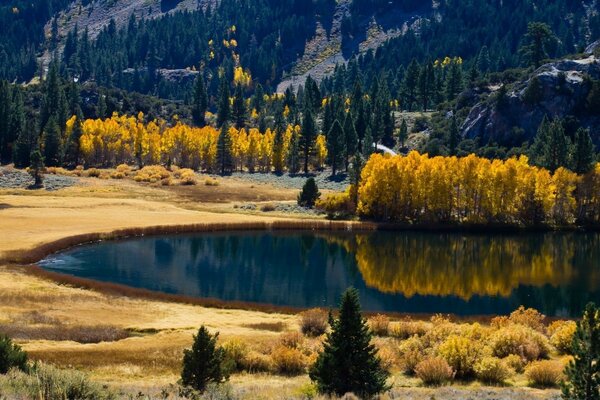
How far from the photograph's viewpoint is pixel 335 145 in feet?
516

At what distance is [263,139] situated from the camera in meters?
176

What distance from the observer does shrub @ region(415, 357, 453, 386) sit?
30.6 m

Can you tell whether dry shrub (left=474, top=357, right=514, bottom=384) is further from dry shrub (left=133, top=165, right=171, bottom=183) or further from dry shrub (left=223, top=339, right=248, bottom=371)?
dry shrub (left=133, top=165, right=171, bottom=183)

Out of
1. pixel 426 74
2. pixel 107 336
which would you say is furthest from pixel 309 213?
pixel 426 74

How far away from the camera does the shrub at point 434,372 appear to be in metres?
30.6

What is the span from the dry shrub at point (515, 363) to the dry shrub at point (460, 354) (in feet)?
6.20

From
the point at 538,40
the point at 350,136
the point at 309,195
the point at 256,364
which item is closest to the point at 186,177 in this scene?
the point at 350,136

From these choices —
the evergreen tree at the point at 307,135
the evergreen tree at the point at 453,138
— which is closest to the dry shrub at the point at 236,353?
the evergreen tree at the point at 453,138

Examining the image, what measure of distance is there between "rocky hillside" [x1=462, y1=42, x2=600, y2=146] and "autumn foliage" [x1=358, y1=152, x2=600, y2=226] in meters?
36.7

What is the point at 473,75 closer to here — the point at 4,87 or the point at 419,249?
the point at 419,249

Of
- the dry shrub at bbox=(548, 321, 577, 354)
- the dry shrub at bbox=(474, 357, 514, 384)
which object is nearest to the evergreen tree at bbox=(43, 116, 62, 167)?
the dry shrub at bbox=(548, 321, 577, 354)

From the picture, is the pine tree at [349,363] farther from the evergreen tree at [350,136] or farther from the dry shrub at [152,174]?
the evergreen tree at [350,136]

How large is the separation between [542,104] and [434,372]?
130778 millimetres

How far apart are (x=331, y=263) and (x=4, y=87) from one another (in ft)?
433
